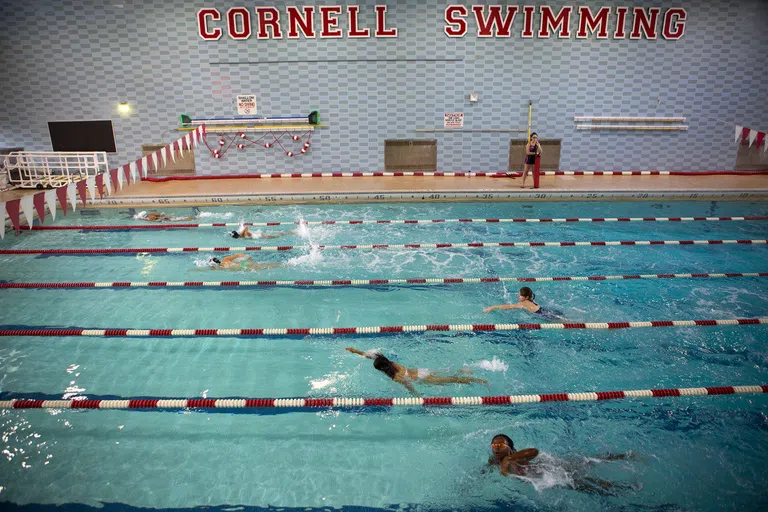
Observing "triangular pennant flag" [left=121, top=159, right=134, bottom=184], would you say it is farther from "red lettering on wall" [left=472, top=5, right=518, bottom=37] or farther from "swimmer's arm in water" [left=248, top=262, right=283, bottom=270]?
"red lettering on wall" [left=472, top=5, right=518, bottom=37]

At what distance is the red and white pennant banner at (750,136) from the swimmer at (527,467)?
848cm

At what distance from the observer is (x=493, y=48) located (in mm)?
11602

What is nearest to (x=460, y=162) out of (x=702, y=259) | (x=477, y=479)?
(x=702, y=259)

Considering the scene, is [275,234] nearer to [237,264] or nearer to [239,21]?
[237,264]

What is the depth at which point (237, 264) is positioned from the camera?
23.9 feet

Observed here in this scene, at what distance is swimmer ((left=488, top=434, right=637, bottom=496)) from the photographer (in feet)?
11.4

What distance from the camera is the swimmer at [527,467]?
3488mm

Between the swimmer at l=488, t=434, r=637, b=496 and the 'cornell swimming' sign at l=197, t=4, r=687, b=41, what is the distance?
10220 millimetres

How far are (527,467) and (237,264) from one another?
507 cm

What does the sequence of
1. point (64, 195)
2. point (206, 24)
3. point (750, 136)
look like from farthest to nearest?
point (206, 24) → point (750, 136) → point (64, 195)

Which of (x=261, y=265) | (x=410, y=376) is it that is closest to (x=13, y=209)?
(x=261, y=265)

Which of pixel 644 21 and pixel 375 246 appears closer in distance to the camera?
pixel 375 246

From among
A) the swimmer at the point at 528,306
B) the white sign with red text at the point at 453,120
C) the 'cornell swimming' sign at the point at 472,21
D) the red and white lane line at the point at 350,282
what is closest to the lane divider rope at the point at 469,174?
the white sign with red text at the point at 453,120

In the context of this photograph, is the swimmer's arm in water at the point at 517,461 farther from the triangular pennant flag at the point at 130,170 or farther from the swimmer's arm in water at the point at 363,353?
the triangular pennant flag at the point at 130,170
